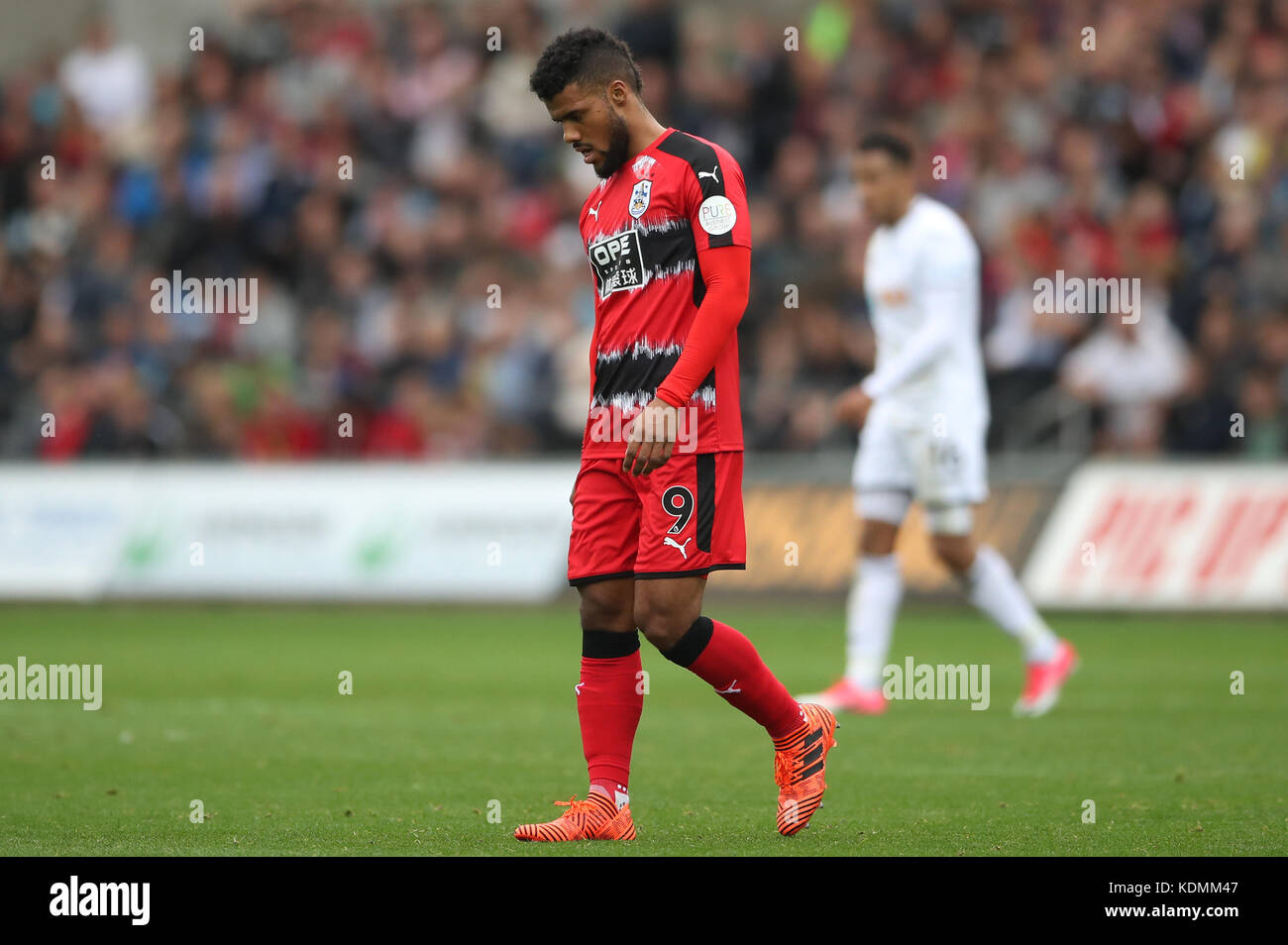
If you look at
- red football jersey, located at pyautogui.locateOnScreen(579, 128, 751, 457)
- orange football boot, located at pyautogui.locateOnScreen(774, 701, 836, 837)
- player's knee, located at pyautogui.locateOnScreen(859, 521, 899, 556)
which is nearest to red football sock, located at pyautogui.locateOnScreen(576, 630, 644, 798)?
orange football boot, located at pyautogui.locateOnScreen(774, 701, 836, 837)

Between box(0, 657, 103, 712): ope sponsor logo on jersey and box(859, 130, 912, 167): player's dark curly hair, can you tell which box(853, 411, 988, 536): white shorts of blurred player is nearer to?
box(859, 130, 912, 167): player's dark curly hair

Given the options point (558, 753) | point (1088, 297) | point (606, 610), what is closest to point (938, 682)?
point (558, 753)

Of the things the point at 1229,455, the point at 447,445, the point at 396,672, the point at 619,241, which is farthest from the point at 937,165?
the point at 619,241

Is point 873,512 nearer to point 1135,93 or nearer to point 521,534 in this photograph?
point 521,534

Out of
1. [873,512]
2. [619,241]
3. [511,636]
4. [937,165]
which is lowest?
[511,636]

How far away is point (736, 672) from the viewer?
20.8ft

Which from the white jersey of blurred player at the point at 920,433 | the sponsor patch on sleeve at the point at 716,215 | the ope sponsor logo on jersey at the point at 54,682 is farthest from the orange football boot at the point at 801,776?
the ope sponsor logo on jersey at the point at 54,682

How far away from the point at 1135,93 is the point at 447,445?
7.72m

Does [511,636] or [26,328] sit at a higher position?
[26,328]

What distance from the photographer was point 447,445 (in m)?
18.4

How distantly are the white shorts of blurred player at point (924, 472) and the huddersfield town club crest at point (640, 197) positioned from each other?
4.17 m

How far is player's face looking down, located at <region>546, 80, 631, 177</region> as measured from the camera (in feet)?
20.5
